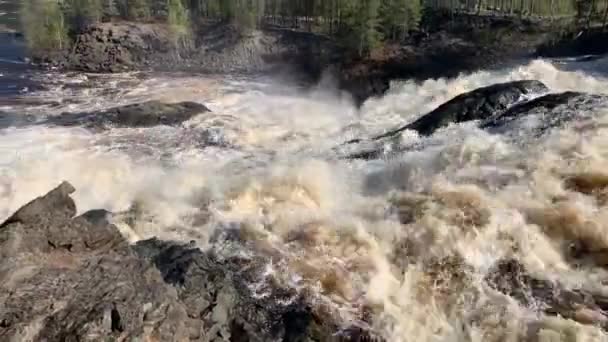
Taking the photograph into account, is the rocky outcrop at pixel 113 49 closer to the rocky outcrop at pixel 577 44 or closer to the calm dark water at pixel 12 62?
the calm dark water at pixel 12 62

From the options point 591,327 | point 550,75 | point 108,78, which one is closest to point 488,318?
point 591,327

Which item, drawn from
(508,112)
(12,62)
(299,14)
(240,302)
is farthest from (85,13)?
(240,302)

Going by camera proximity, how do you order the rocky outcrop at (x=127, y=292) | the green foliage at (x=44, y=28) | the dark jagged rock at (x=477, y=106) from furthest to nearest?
the green foliage at (x=44, y=28), the dark jagged rock at (x=477, y=106), the rocky outcrop at (x=127, y=292)

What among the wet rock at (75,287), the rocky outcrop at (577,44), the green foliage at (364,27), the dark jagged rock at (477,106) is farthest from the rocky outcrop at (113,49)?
the wet rock at (75,287)

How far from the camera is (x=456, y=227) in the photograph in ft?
46.5

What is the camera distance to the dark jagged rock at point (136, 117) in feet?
101

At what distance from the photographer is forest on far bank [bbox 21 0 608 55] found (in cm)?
4934

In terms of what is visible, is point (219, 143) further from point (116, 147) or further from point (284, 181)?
point (284, 181)

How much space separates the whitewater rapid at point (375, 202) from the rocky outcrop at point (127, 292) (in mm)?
941

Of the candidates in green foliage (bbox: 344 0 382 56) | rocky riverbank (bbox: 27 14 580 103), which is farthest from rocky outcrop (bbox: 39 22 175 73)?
green foliage (bbox: 344 0 382 56)

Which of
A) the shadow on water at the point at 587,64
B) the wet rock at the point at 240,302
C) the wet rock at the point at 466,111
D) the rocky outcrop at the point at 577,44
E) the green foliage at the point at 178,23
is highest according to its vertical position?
the green foliage at the point at 178,23

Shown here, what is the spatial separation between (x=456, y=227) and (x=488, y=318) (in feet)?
10.9

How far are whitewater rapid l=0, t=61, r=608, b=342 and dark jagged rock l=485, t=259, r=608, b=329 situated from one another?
29cm

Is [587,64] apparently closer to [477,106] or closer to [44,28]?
[477,106]
